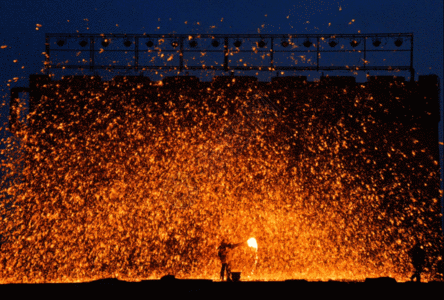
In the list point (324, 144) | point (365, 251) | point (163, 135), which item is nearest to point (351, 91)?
point (324, 144)

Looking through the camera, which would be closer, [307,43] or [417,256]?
[417,256]

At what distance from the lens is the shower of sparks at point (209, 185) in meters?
9.55

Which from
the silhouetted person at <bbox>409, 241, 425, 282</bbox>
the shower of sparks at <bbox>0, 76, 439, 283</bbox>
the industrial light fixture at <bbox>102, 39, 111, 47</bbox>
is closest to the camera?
the silhouetted person at <bbox>409, 241, 425, 282</bbox>

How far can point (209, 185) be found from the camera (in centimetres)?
1016

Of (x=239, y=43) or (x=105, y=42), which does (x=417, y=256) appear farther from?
(x=105, y=42)

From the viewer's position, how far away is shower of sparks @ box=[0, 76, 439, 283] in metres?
9.55

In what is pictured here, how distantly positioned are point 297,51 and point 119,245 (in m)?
7.18

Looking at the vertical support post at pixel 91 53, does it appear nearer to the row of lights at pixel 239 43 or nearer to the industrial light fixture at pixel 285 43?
the row of lights at pixel 239 43

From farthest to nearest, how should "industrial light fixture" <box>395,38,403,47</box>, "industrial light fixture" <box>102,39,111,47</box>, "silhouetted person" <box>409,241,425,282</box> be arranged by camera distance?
"industrial light fixture" <box>102,39,111,47</box> < "industrial light fixture" <box>395,38,403,47</box> < "silhouetted person" <box>409,241,425,282</box>

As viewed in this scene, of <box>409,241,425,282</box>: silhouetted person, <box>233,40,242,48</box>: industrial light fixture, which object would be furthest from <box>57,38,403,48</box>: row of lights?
<box>409,241,425,282</box>: silhouetted person

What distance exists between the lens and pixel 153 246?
9.81 m

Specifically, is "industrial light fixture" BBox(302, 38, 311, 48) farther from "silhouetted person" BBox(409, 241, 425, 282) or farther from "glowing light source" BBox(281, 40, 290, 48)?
"silhouetted person" BBox(409, 241, 425, 282)

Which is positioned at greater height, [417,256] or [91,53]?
[91,53]

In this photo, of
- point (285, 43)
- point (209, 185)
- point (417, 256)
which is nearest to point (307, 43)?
point (285, 43)
